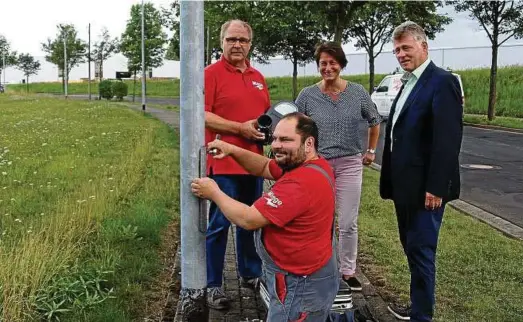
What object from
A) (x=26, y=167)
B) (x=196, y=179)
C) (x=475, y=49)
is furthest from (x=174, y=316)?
(x=475, y=49)

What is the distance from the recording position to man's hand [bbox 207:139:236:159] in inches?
138

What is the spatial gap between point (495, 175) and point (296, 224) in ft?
31.5

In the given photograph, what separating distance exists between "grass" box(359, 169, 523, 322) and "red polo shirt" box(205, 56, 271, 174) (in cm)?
168

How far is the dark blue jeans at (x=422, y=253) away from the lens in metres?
3.98

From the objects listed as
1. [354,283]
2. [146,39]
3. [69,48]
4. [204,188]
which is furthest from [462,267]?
[69,48]

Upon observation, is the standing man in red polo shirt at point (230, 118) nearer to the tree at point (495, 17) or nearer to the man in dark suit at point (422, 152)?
the man in dark suit at point (422, 152)

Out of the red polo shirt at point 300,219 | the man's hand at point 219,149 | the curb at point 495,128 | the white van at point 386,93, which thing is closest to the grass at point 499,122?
the curb at point 495,128

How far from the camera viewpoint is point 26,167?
10273mm

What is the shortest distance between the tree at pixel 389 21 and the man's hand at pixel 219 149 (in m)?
22.7

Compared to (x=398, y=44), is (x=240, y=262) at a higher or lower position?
lower

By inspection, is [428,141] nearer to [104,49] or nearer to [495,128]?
[495,128]

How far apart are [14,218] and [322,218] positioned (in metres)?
4.56

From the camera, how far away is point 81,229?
18.7 feet

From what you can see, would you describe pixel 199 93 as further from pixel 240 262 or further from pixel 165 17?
pixel 165 17
